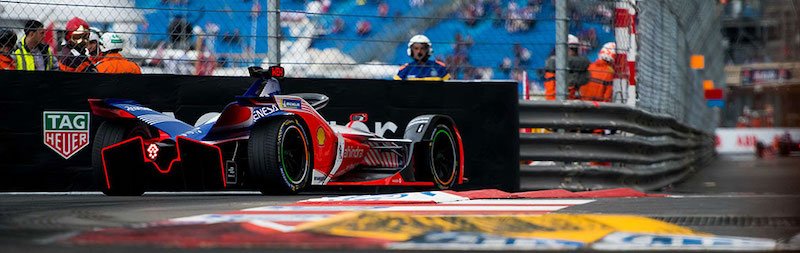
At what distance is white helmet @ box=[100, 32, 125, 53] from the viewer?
30.5ft

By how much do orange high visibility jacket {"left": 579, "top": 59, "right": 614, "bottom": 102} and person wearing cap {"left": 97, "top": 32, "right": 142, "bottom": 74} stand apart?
12.1ft

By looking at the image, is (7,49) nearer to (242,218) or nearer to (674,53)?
(242,218)

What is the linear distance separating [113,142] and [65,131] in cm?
103

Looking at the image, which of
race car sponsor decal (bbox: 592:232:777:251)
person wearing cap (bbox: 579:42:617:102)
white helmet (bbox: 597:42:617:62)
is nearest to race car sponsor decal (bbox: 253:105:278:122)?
→ race car sponsor decal (bbox: 592:232:777:251)

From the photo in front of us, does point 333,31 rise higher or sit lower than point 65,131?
higher

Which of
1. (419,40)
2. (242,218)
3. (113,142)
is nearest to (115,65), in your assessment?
(113,142)

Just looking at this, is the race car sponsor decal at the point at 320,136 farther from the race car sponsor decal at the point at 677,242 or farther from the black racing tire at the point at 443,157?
the race car sponsor decal at the point at 677,242

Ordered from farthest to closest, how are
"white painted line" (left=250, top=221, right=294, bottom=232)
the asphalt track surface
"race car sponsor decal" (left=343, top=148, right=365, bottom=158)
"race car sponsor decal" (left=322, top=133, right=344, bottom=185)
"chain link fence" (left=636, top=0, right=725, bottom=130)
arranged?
1. "chain link fence" (left=636, top=0, right=725, bottom=130)
2. "race car sponsor decal" (left=343, top=148, right=365, bottom=158)
3. "race car sponsor decal" (left=322, top=133, right=344, bottom=185)
4. "white painted line" (left=250, top=221, right=294, bottom=232)
5. the asphalt track surface

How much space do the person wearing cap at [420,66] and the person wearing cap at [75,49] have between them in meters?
2.42

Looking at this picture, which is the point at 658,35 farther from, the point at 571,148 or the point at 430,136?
the point at 430,136

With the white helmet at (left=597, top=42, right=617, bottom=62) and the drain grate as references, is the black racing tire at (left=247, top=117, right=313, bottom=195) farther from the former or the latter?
the white helmet at (left=597, top=42, right=617, bottom=62)

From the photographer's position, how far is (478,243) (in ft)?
14.6

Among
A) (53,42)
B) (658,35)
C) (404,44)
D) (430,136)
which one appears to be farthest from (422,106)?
(658,35)

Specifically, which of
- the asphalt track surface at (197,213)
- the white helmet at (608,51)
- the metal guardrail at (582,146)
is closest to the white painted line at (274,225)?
the asphalt track surface at (197,213)
